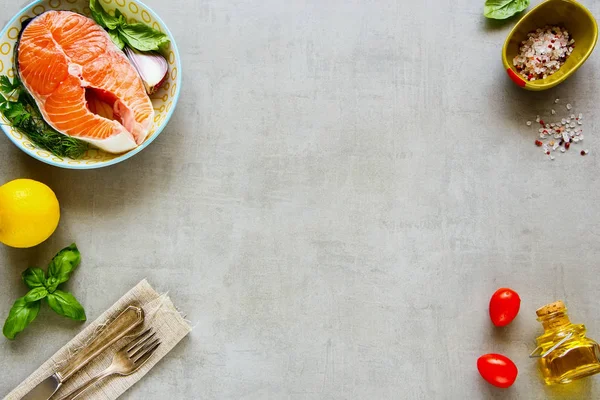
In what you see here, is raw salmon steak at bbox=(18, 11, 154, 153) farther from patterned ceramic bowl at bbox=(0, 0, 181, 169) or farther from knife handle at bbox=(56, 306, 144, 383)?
knife handle at bbox=(56, 306, 144, 383)

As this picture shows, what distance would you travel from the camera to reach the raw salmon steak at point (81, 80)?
4.08 feet

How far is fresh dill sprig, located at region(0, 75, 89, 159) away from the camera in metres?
1.27

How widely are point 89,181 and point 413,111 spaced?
0.77 meters

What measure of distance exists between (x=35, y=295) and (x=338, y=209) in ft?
2.29

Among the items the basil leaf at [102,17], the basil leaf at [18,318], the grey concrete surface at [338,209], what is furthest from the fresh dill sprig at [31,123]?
the basil leaf at [18,318]

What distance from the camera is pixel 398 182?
1.41 metres

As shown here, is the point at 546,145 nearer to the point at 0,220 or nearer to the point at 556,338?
the point at 556,338

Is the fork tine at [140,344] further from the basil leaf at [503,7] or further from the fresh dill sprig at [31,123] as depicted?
the basil leaf at [503,7]

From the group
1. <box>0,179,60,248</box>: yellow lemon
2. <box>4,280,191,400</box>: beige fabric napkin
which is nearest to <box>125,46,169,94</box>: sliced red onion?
<box>0,179,60,248</box>: yellow lemon

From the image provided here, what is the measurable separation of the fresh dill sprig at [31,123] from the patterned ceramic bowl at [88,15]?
0.04 ft

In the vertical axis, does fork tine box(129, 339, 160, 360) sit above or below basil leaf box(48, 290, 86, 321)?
below

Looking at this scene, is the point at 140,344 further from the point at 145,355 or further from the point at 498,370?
the point at 498,370

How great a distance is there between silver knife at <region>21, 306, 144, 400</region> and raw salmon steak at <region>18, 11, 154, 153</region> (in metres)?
0.37

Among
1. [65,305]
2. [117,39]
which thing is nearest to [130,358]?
[65,305]
